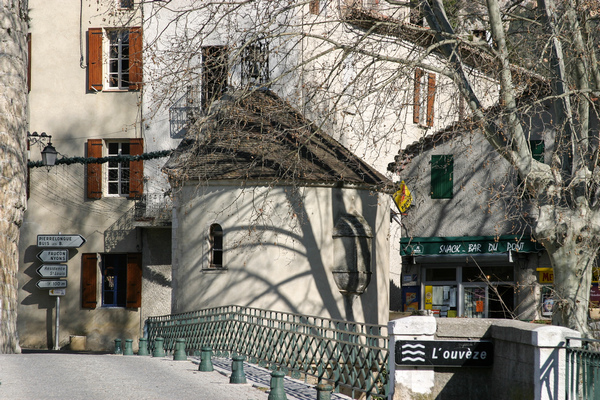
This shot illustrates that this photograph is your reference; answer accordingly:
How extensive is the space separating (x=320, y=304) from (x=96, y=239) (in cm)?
943

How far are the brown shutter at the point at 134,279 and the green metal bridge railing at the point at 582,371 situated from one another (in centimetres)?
1764

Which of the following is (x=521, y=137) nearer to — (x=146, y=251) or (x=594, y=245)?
(x=594, y=245)

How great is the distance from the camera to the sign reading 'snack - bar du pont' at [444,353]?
1021 cm

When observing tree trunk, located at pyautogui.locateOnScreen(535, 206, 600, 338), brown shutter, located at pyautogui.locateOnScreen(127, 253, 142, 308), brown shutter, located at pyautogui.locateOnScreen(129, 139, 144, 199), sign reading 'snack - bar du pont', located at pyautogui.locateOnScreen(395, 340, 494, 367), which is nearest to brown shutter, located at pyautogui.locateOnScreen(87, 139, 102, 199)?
brown shutter, located at pyautogui.locateOnScreen(129, 139, 144, 199)

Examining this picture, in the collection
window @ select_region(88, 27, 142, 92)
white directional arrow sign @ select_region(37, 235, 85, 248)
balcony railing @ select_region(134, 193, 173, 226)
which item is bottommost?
white directional arrow sign @ select_region(37, 235, 85, 248)

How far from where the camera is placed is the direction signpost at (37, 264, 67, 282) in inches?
961

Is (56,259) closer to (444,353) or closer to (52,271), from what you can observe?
(52,271)

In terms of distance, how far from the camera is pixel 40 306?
979 inches

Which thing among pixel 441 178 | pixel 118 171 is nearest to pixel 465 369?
pixel 441 178

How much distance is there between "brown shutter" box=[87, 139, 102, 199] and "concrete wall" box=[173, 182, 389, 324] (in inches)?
243

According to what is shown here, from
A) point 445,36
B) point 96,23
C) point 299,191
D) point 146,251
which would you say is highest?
point 96,23

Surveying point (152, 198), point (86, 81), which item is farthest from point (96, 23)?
point (152, 198)

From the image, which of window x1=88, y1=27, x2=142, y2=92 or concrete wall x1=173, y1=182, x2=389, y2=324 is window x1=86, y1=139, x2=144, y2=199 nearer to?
window x1=88, y1=27, x2=142, y2=92

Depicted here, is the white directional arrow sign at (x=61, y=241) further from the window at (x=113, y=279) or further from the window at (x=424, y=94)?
the window at (x=424, y=94)
